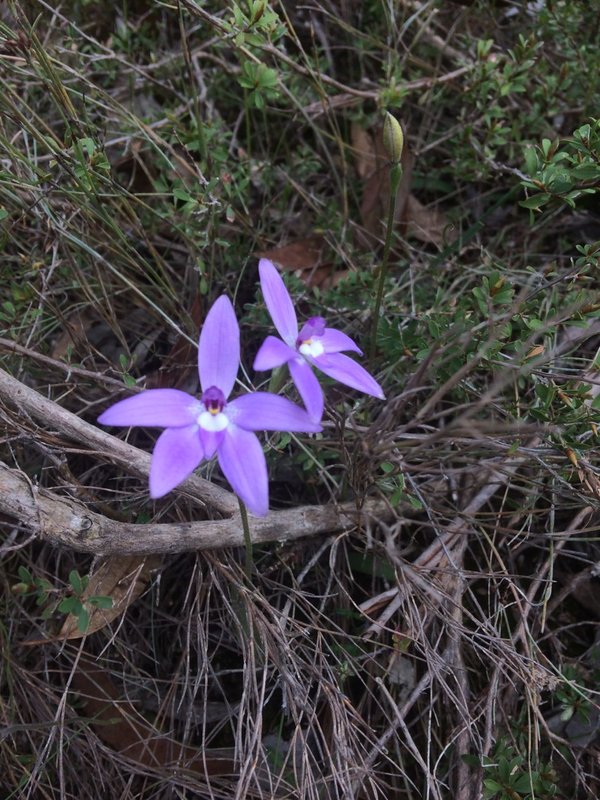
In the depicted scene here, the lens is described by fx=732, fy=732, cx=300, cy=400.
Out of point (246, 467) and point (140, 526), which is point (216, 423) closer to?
point (246, 467)

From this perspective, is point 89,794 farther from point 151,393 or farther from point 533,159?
point 533,159

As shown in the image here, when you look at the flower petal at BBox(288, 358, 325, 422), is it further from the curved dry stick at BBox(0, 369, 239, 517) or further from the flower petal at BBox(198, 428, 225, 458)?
the curved dry stick at BBox(0, 369, 239, 517)

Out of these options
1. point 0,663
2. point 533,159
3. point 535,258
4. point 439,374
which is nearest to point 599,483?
point 439,374

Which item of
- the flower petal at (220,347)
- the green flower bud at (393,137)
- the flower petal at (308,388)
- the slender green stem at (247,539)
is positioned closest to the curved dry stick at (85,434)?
the slender green stem at (247,539)

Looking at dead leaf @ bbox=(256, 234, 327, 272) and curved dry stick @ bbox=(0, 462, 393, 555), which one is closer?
curved dry stick @ bbox=(0, 462, 393, 555)

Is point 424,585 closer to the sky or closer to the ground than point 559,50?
closer to the ground

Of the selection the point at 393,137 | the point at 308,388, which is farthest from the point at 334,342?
the point at 393,137

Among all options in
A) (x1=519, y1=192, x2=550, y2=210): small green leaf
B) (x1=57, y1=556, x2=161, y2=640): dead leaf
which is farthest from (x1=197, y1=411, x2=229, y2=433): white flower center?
(x1=519, y1=192, x2=550, y2=210): small green leaf
